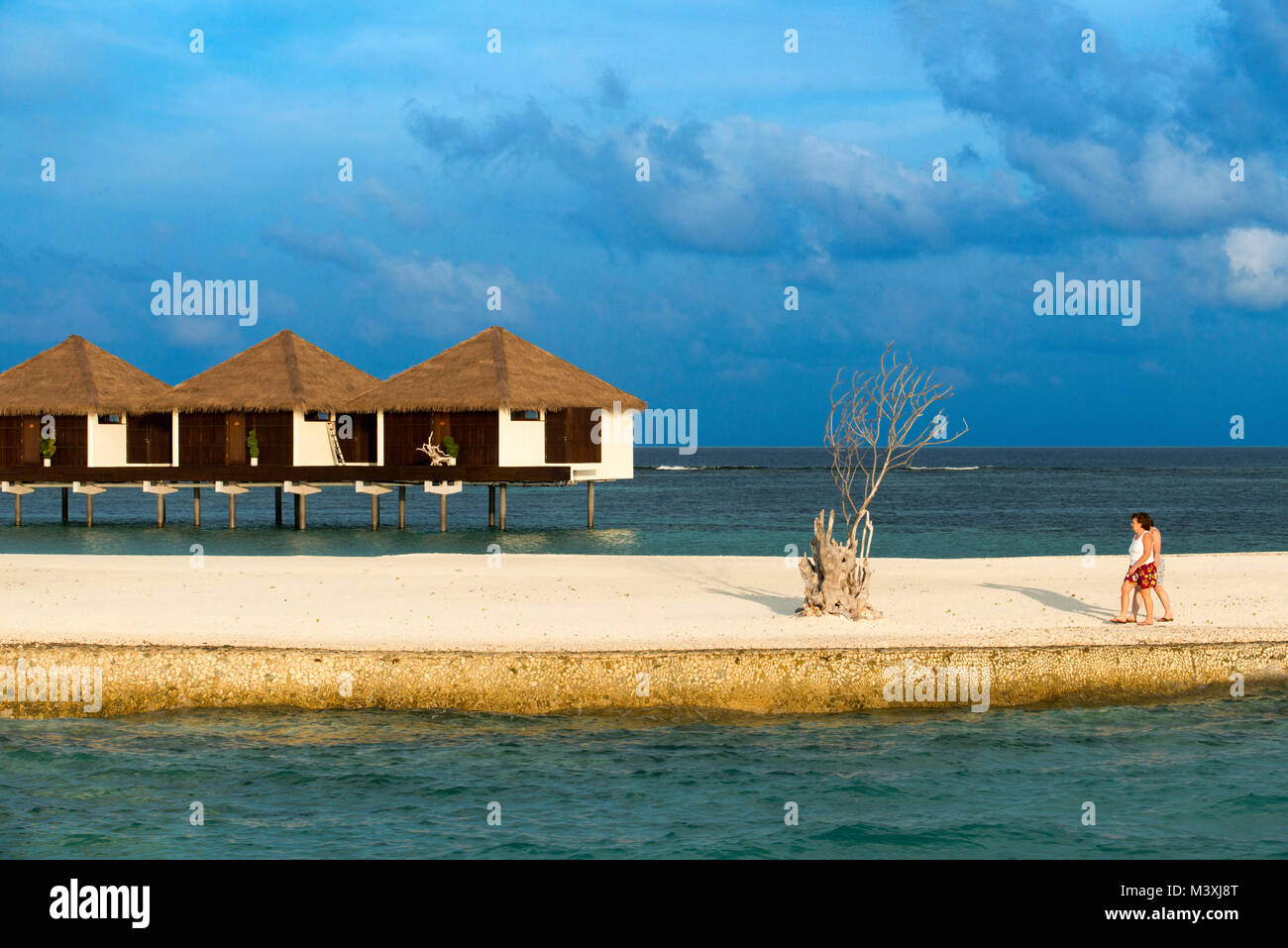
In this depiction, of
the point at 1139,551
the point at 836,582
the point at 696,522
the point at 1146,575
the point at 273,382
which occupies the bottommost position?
the point at 696,522

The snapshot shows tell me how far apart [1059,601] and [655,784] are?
30.1 ft

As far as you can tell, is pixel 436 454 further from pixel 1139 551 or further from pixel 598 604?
pixel 1139 551

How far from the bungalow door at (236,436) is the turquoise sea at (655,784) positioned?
1075 inches

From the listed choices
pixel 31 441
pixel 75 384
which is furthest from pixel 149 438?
pixel 31 441

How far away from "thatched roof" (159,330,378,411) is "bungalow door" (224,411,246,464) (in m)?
0.66

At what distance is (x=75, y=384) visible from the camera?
133ft

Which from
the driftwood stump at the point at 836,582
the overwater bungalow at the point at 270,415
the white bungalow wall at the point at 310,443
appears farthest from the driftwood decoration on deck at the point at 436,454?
the driftwood stump at the point at 836,582

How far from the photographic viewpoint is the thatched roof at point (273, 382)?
37.3 m

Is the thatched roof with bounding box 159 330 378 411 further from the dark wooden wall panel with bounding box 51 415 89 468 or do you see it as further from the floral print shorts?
the floral print shorts

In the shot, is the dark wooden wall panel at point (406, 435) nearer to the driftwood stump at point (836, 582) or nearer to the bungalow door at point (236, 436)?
the bungalow door at point (236, 436)

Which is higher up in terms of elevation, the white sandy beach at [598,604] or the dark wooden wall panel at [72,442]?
the dark wooden wall panel at [72,442]

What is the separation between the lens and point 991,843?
8906 millimetres

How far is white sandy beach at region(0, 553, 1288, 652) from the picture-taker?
44.2 ft
